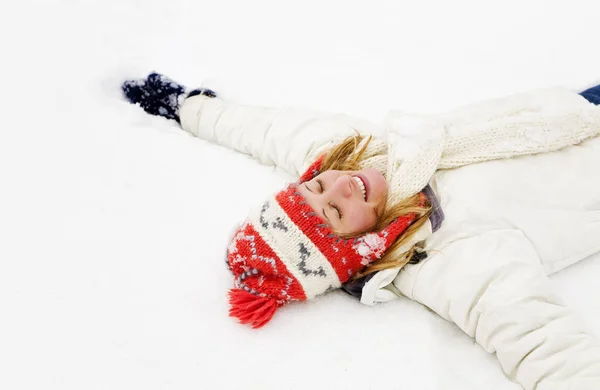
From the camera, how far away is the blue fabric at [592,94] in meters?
1.60

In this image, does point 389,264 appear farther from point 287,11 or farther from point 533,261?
point 287,11

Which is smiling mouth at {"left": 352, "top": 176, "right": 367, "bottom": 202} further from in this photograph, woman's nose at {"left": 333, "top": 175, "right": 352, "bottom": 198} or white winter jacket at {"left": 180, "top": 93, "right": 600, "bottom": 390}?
white winter jacket at {"left": 180, "top": 93, "right": 600, "bottom": 390}

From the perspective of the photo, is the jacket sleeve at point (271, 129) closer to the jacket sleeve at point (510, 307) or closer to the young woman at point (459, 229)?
the young woman at point (459, 229)

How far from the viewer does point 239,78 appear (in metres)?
2.01

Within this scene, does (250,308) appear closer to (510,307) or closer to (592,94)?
(510,307)

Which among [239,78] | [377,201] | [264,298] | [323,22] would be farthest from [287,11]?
[264,298]

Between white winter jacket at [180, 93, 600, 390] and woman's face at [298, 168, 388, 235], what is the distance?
0.45 ft

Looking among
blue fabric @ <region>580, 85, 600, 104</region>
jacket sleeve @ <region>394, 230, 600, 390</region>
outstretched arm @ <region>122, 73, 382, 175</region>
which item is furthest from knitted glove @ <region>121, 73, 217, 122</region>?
blue fabric @ <region>580, 85, 600, 104</region>

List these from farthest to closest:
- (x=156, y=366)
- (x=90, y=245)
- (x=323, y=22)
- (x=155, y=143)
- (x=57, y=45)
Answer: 1. (x=323, y=22)
2. (x=57, y=45)
3. (x=155, y=143)
4. (x=90, y=245)
5. (x=156, y=366)

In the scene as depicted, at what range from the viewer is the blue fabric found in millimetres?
1598

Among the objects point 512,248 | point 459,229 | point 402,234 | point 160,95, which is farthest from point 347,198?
point 160,95

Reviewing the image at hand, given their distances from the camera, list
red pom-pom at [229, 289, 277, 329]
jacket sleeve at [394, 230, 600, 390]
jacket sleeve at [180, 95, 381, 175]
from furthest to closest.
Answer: jacket sleeve at [180, 95, 381, 175]
red pom-pom at [229, 289, 277, 329]
jacket sleeve at [394, 230, 600, 390]

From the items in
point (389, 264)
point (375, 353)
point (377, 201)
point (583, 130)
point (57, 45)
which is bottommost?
point (375, 353)

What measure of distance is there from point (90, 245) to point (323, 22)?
149cm
